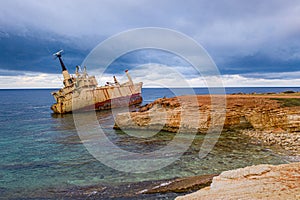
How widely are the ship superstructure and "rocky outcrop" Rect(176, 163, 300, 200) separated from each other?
40209 millimetres

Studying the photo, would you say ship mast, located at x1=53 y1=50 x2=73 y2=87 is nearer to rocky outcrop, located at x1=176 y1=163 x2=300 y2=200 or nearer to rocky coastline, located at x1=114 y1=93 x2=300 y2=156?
rocky coastline, located at x1=114 y1=93 x2=300 y2=156

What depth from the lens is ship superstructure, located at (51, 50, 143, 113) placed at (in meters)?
43.6

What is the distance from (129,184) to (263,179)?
591 centimetres

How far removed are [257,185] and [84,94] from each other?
135 feet

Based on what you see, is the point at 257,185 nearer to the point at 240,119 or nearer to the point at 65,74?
Answer: the point at 240,119

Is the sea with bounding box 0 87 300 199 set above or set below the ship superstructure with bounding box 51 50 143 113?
below

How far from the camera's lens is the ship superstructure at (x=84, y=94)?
43.6m

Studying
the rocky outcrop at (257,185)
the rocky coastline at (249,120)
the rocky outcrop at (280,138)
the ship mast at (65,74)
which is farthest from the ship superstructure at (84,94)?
the rocky outcrop at (257,185)

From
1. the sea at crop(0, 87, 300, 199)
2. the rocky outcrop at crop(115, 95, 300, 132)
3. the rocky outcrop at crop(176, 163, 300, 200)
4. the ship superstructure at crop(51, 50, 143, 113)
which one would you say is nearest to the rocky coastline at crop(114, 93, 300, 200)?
the rocky outcrop at crop(115, 95, 300, 132)

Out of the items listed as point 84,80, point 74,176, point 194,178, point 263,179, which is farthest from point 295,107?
point 84,80

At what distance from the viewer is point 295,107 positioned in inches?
809

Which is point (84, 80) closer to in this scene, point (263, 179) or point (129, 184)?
point (129, 184)

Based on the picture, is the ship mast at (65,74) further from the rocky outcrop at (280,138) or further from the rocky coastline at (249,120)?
the rocky outcrop at (280,138)

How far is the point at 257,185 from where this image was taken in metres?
6.34
